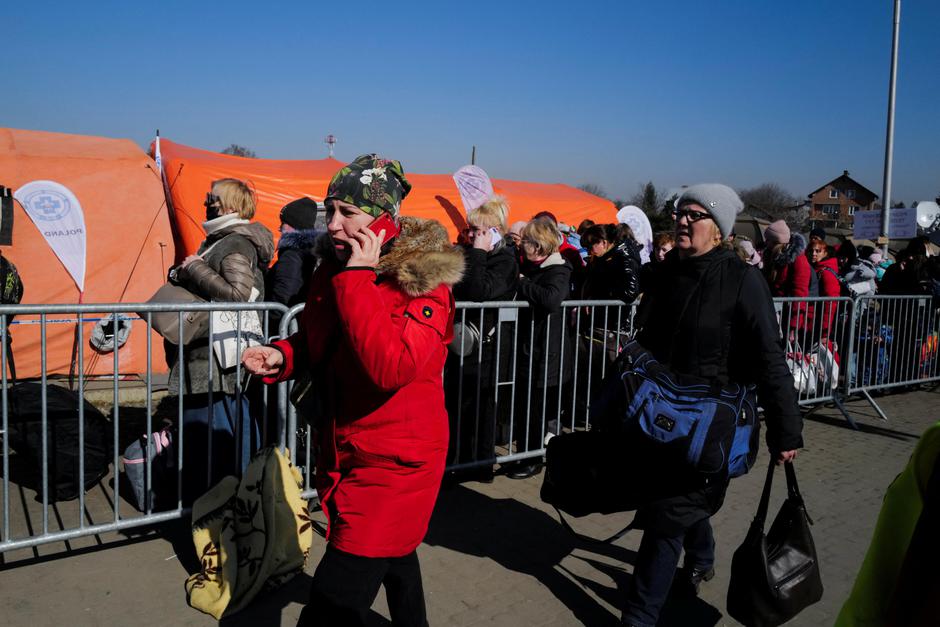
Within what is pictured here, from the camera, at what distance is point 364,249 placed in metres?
2.04

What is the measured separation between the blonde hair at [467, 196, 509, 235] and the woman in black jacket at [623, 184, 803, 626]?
1982 millimetres

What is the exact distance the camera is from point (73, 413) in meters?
4.29

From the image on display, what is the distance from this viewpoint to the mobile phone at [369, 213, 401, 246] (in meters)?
2.14

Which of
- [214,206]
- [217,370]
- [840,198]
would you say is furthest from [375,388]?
[840,198]

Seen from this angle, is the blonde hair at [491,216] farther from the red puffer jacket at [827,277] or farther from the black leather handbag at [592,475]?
the red puffer jacket at [827,277]

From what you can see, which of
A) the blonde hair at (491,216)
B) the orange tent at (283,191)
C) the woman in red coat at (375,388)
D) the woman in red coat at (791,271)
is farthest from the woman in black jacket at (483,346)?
the orange tent at (283,191)

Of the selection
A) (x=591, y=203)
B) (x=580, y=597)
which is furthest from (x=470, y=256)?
(x=591, y=203)

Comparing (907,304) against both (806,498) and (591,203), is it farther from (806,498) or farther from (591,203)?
(591,203)

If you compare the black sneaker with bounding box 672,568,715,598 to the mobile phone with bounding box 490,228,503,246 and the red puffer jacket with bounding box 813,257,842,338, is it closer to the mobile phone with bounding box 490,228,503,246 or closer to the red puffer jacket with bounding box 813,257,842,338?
the mobile phone with bounding box 490,228,503,246

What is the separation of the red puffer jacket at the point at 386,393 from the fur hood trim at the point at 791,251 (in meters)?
6.18

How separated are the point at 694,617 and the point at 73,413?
3.74m

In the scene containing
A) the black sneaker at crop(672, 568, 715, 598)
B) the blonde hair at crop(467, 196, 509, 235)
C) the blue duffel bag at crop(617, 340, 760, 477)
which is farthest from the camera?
the blonde hair at crop(467, 196, 509, 235)

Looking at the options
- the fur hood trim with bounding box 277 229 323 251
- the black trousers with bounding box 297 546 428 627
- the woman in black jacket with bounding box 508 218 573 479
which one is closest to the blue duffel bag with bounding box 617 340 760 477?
the black trousers with bounding box 297 546 428 627

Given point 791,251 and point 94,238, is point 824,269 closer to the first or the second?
point 791,251
